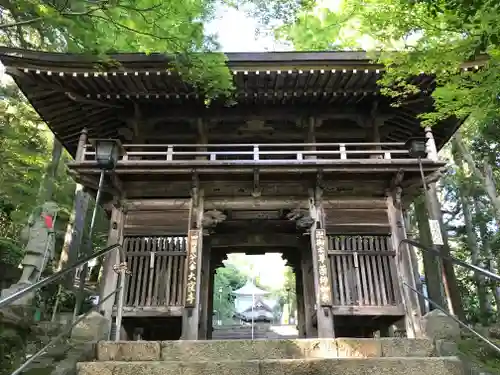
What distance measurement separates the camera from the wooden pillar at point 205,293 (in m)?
10.4

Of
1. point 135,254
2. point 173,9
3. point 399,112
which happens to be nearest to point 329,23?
point 399,112

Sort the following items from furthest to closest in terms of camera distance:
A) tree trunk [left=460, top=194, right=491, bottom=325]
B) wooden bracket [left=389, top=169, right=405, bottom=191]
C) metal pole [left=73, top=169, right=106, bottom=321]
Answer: tree trunk [left=460, top=194, right=491, bottom=325] < wooden bracket [left=389, top=169, right=405, bottom=191] < metal pole [left=73, top=169, right=106, bottom=321]

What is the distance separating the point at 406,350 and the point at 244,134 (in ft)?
21.6

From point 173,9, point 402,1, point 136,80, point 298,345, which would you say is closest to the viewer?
point 298,345

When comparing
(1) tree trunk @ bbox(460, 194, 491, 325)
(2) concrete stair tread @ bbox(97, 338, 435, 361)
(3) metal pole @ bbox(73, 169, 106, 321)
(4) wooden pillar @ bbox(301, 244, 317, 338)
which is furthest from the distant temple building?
(2) concrete stair tread @ bbox(97, 338, 435, 361)

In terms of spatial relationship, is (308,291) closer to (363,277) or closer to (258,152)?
(363,277)

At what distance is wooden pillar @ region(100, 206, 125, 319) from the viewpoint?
816cm

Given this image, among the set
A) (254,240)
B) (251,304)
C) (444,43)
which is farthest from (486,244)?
(444,43)

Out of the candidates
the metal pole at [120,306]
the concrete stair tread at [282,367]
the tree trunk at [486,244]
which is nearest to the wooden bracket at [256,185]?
the metal pole at [120,306]

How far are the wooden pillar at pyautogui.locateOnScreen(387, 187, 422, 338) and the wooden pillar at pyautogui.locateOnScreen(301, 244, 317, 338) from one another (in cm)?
311

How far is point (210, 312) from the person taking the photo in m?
11.5

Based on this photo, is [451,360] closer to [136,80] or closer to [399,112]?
[399,112]

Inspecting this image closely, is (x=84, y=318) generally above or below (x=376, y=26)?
below

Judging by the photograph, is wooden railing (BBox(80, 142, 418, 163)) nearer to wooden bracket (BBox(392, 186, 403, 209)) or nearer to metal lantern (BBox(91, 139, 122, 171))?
wooden bracket (BBox(392, 186, 403, 209))
